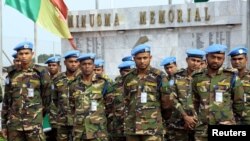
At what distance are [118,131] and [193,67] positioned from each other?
49.0 inches

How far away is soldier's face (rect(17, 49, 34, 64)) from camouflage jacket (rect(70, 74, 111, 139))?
2.16 ft

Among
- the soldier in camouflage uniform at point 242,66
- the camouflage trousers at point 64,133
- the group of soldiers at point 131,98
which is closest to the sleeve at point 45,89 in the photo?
the group of soldiers at point 131,98

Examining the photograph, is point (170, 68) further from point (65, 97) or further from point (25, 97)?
point (25, 97)

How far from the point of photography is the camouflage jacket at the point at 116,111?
21.1 ft

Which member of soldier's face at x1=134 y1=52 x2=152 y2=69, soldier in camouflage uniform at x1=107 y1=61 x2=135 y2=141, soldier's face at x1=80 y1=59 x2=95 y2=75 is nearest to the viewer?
soldier's face at x1=134 y1=52 x2=152 y2=69

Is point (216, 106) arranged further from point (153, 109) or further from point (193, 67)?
point (193, 67)

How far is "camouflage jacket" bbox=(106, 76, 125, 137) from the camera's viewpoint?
6445 millimetres

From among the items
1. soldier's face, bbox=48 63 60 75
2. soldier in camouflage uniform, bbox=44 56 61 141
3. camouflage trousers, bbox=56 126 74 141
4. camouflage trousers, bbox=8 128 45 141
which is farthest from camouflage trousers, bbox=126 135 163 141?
soldier's face, bbox=48 63 60 75

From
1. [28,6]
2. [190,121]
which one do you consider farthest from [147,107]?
[28,6]

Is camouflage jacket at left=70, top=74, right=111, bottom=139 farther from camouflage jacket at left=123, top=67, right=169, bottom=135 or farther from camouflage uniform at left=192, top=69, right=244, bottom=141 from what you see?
camouflage uniform at left=192, top=69, right=244, bottom=141

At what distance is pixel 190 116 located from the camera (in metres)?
5.96

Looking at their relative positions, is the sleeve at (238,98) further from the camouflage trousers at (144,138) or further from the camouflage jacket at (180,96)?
the camouflage trousers at (144,138)

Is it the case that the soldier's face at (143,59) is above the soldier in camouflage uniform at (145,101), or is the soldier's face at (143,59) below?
above

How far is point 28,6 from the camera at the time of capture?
986 centimetres
